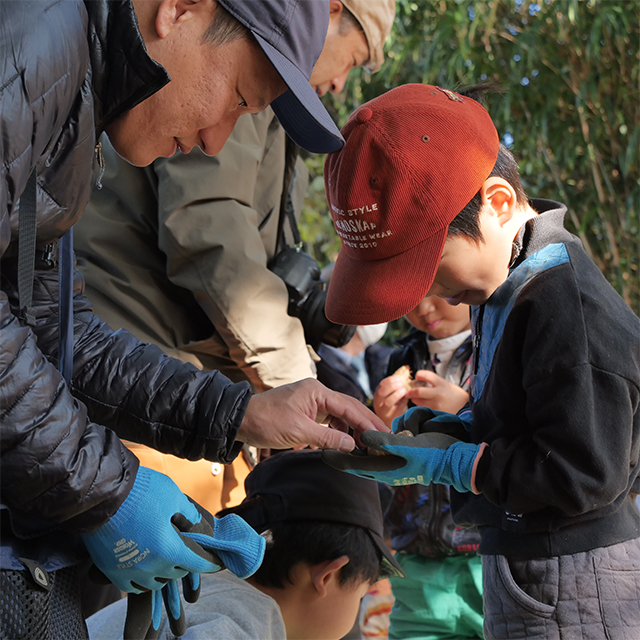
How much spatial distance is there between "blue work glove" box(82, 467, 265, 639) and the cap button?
686 millimetres

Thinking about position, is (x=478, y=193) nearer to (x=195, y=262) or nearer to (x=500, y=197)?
(x=500, y=197)

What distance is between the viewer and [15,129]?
83 centimetres

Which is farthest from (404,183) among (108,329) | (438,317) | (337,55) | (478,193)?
(438,317)

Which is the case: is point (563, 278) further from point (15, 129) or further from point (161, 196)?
point (161, 196)

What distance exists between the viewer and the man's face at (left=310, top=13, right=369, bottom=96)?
198cm

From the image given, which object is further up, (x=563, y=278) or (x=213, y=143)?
(x=213, y=143)

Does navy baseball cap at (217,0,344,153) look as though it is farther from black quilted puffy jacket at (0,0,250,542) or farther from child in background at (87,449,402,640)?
child in background at (87,449,402,640)

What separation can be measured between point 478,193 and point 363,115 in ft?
0.80

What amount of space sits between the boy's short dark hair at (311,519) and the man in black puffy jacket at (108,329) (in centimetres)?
23

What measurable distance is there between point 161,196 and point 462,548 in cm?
121

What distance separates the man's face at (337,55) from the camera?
6.49ft

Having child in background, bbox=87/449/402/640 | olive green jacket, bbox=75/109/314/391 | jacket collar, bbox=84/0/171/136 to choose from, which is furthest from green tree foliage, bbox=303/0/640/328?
jacket collar, bbox=84/0/171/136

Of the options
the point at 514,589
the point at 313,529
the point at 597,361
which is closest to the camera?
the point at 597,361

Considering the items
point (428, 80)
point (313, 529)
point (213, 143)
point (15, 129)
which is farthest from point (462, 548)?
point (428, 80)
